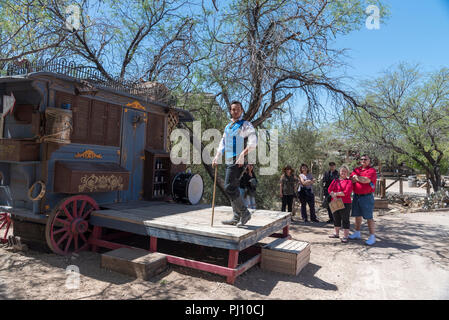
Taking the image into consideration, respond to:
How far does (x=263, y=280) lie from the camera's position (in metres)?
4.63

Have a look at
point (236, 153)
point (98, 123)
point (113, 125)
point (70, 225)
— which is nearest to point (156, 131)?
point (113, 125)

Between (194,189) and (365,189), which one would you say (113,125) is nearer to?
(194,189)

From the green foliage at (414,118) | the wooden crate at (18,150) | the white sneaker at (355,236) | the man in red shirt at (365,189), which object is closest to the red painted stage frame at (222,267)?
the wooden crate at (18,150)

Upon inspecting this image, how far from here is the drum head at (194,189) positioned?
729cm

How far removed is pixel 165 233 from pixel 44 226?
221 centimetres

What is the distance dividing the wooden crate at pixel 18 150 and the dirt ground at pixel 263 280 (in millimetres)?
1609

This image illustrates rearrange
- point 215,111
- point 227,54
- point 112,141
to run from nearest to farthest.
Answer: point 112,141 < point 227,54 < point 215,111

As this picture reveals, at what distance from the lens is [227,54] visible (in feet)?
25.7

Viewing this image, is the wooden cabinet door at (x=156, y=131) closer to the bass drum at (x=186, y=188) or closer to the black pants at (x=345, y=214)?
the bass drum at (x=186, y=188)

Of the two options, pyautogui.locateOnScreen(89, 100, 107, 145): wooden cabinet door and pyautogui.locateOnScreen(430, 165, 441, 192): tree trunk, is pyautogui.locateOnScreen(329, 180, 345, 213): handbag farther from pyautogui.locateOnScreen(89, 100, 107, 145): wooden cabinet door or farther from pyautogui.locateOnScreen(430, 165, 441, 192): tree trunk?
pyautogui.locateOnScreen(430, 165, 441, 192): tree trunk

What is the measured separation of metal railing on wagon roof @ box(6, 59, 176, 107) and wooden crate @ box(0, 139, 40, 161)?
1153mm
